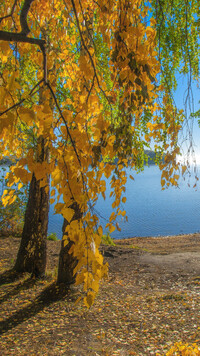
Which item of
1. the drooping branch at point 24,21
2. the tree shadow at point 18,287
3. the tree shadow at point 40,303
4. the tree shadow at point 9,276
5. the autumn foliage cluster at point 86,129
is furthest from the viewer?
the tree shadow at point 9,276

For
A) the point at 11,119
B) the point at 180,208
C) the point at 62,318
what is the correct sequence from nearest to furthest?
the point at 11,119
the point at 62,318
the point at 180,208

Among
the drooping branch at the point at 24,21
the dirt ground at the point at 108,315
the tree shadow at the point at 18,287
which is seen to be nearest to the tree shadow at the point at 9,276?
the dirt ground at the point at 108,315

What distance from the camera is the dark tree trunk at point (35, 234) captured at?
369 cm

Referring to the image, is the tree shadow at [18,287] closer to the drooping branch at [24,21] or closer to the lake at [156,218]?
the drooping branch at [24,21]

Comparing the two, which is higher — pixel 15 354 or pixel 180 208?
pixel 180 208

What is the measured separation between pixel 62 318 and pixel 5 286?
3.48 ft

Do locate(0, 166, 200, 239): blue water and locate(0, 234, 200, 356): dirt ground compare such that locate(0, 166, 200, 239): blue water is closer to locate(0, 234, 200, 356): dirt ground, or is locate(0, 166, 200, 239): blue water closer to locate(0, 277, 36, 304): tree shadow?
locate(0, 234, 200, 356): dirt ground

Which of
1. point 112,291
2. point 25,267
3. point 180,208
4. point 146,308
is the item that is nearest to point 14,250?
point 25,267

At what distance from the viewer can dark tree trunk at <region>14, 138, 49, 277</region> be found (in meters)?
3.69

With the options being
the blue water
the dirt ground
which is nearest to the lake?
the blue water

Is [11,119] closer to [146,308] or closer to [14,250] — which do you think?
[146,308]

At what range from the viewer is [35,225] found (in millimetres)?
3711

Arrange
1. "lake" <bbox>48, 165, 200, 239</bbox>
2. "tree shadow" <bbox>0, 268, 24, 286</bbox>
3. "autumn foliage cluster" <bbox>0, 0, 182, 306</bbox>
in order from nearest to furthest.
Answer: "autumn foliage cluster" <bbox>0, 0, 182, 306</bbox> → "tree shadow" <bbox>0, 268, 24, 286</bbox> → "lake" <bbox>48, 165, 200, 239</bbox>

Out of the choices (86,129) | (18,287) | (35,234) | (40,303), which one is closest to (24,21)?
(86,129)
